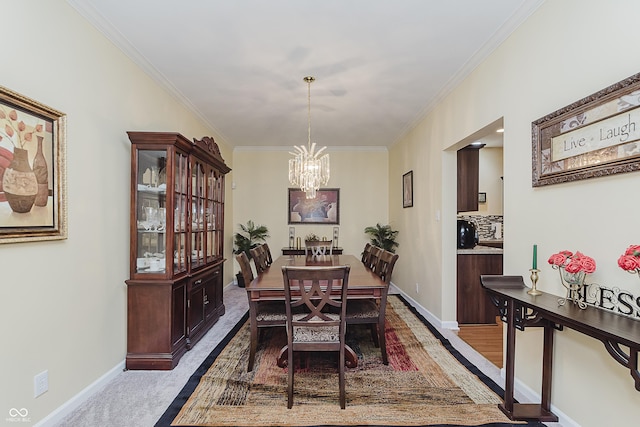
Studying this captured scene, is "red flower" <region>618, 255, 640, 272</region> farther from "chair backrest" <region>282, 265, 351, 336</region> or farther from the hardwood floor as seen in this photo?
the hardwood floor

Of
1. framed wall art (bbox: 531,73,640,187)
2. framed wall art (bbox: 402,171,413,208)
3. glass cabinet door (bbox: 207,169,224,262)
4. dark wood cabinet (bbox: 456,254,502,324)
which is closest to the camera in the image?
framed wall art (bbox: 531,73,640,187)

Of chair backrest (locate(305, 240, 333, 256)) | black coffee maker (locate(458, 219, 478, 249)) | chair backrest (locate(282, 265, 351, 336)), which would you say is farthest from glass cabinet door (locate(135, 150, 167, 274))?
black coffee maker (locate(458, 219, 478, 249))

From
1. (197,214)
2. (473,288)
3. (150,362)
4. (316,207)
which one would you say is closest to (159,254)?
(197,214)

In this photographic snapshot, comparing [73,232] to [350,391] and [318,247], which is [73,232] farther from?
[318,247]

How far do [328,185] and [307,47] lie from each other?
158 inches

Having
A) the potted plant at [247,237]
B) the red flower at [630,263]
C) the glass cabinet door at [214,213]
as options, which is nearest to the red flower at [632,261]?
the red flower at [630,263]

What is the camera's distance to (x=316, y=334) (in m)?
2.44

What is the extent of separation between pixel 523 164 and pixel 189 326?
309 centimetres

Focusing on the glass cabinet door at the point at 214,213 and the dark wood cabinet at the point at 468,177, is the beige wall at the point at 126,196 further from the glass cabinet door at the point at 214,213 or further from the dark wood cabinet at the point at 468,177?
the dark wood cabinet at the point at 468,177

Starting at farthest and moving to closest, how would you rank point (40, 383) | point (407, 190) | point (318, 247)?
1. point (407, 190)
2. point (318, 247)
3. point (40, 383)

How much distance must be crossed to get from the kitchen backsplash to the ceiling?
2821 millimetres

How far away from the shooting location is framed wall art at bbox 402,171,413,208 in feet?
17.2

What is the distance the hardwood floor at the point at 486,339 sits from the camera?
3227 mm

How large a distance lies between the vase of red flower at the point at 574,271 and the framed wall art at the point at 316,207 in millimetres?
4943
